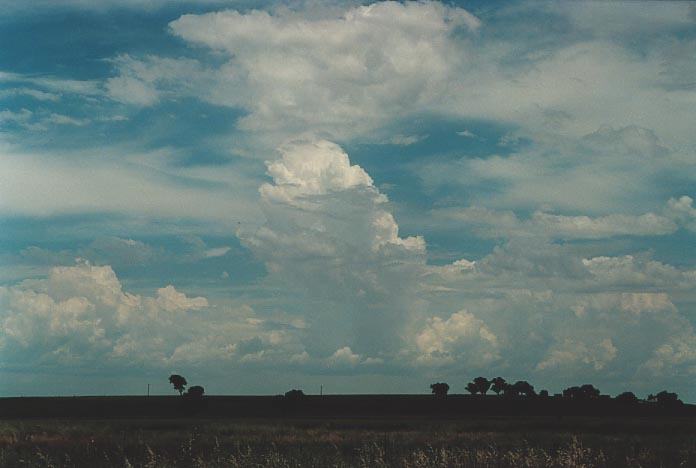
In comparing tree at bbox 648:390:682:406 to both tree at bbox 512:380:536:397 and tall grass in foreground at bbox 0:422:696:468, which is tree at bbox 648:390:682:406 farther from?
tall grass in foreground at bbox 0:422:696:468

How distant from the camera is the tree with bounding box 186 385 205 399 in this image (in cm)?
16832

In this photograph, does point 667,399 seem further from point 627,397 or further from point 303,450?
point 303,450

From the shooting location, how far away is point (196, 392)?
173 meters

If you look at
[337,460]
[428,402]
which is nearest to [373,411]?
[428,402]

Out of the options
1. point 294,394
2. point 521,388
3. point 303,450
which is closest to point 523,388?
point 521,388

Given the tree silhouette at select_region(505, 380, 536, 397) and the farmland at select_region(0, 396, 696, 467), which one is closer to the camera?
the farmland at select_region(0, 396, 696, 467)

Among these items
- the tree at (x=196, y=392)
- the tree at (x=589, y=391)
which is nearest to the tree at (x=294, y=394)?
the tree at (x=196, y=392)

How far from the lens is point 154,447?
41.5 meters

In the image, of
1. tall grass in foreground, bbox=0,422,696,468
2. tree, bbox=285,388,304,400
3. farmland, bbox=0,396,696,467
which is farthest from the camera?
tree, bbox=285,388,304,400

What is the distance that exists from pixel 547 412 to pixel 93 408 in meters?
88.9

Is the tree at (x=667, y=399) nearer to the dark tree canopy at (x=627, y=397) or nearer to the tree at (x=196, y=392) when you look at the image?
the dark tree canopy at (x=627, y=397)

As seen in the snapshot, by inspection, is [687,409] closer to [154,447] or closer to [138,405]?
[138,405]

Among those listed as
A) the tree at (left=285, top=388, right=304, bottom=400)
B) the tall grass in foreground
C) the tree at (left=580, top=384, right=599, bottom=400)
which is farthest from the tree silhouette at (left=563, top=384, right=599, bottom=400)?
the tall grass in foreground

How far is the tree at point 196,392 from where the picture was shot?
168 meters
